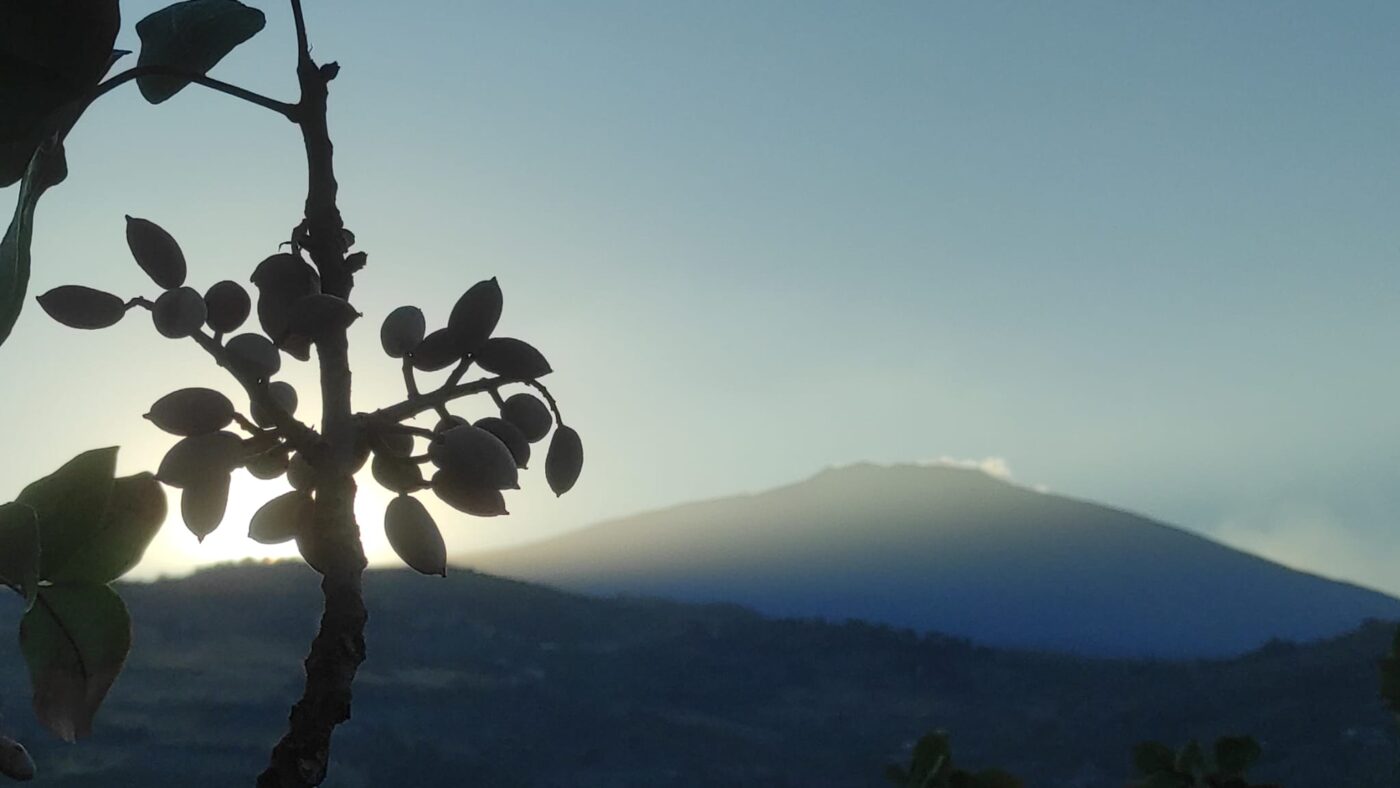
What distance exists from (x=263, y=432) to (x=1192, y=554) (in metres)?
149

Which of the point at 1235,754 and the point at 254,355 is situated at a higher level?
the point at 254,355

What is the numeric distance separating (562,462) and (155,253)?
0.48 meters

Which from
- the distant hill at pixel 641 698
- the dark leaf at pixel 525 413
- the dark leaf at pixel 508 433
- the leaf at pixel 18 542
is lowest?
the distant hill at pixel 641 698

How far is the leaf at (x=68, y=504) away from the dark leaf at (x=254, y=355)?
0.18 m

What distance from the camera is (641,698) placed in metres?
89.7

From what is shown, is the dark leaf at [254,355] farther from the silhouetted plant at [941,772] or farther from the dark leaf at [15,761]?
the silhouetted plant at [941,772]

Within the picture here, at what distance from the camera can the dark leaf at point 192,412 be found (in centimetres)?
108

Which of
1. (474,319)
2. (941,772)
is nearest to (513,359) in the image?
(474,319)

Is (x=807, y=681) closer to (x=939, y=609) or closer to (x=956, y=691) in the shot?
(x=956, y=691)

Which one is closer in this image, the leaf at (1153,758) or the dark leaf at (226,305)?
the dark leaf at (226,305)

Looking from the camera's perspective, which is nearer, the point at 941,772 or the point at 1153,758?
the point at 941,772

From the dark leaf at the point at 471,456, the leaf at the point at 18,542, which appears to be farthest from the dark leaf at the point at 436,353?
the leaf at the point at 18,542

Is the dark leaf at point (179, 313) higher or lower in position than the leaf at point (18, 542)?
higher

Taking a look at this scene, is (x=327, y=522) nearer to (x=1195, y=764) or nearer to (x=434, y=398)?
(x=434, y=398)
